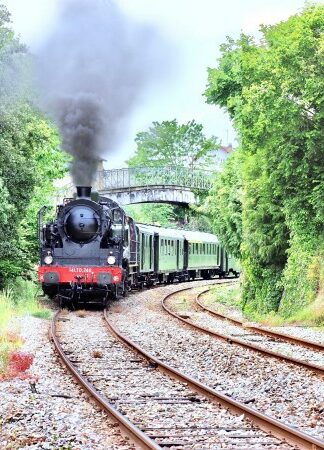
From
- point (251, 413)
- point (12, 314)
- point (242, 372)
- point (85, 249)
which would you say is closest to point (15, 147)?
point (85, 249)

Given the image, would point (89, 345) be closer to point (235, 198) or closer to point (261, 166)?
point (261, 166)

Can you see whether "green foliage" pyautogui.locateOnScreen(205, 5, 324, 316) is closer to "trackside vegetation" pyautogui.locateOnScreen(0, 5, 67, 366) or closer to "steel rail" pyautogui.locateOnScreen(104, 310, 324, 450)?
"trackside vegetation" pyautogui.locateOnScreen(0, 5, 67, 366)

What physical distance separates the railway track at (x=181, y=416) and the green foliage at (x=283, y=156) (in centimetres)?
960

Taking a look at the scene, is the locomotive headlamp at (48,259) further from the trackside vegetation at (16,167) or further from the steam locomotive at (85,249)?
the trackside vegetation at (16,167)

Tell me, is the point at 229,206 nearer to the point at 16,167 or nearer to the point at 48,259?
the point at 16,167

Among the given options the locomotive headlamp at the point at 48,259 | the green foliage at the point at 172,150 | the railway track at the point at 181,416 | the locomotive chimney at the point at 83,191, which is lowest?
the railway track at the point at 181,416

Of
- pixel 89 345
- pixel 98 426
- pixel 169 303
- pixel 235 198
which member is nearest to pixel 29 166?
pixel 169 303

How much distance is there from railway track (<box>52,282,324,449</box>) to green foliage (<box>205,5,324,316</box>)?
9.60 metres

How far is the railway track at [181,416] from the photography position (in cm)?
676

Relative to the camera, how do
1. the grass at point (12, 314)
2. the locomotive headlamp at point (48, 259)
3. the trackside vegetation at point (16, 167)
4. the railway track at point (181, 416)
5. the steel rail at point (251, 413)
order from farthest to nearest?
1. the locomotive headlamp at point (48, 259)
2. the trackside vegetation at point (16, 167)
3. the grass at point (12, 314)
4. the railway track at point (181, 416)
5. the steel rail at point (251, 413)

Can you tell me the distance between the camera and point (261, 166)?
2166 cm

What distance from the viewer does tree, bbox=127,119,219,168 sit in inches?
3123

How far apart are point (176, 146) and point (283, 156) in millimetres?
59672

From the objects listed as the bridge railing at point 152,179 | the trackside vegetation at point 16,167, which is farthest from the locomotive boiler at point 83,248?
the bridge railing at point 152,179
